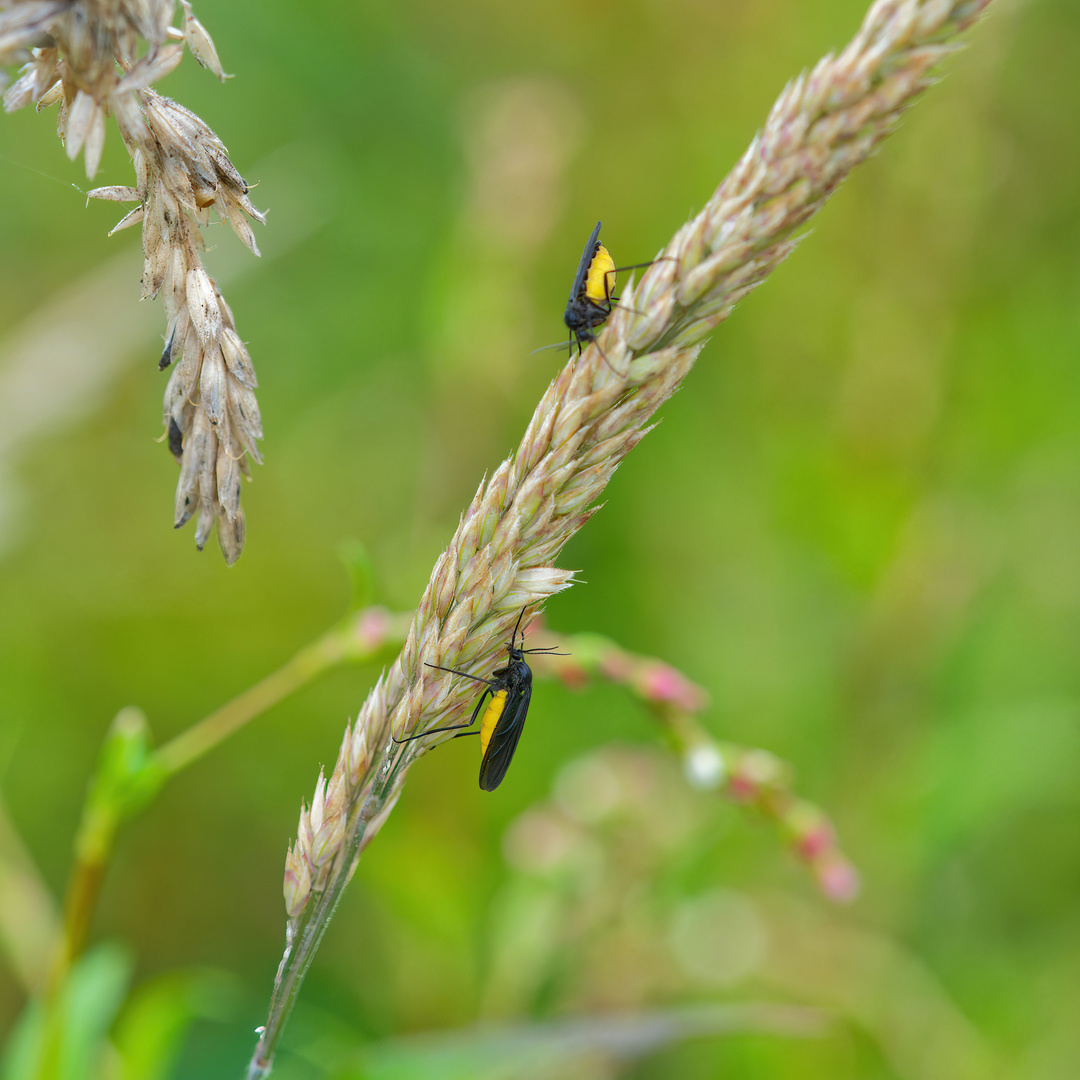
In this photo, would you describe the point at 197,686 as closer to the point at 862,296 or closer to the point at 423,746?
the point at 423,746

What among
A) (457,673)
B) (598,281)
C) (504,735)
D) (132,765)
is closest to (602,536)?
(504,735)

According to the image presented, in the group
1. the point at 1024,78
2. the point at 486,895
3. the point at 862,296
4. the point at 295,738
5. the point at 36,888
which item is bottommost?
the point at 36,888

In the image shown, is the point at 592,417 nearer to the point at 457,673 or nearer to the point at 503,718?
the point at 457,673

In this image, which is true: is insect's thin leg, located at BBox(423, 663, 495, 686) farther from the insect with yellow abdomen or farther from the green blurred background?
the green blurred background

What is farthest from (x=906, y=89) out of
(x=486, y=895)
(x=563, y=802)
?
(x=486, y=895)

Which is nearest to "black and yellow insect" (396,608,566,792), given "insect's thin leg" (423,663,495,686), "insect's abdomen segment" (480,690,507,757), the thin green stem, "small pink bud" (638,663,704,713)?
"insect's abdomen segment" (480,690,507,757)
